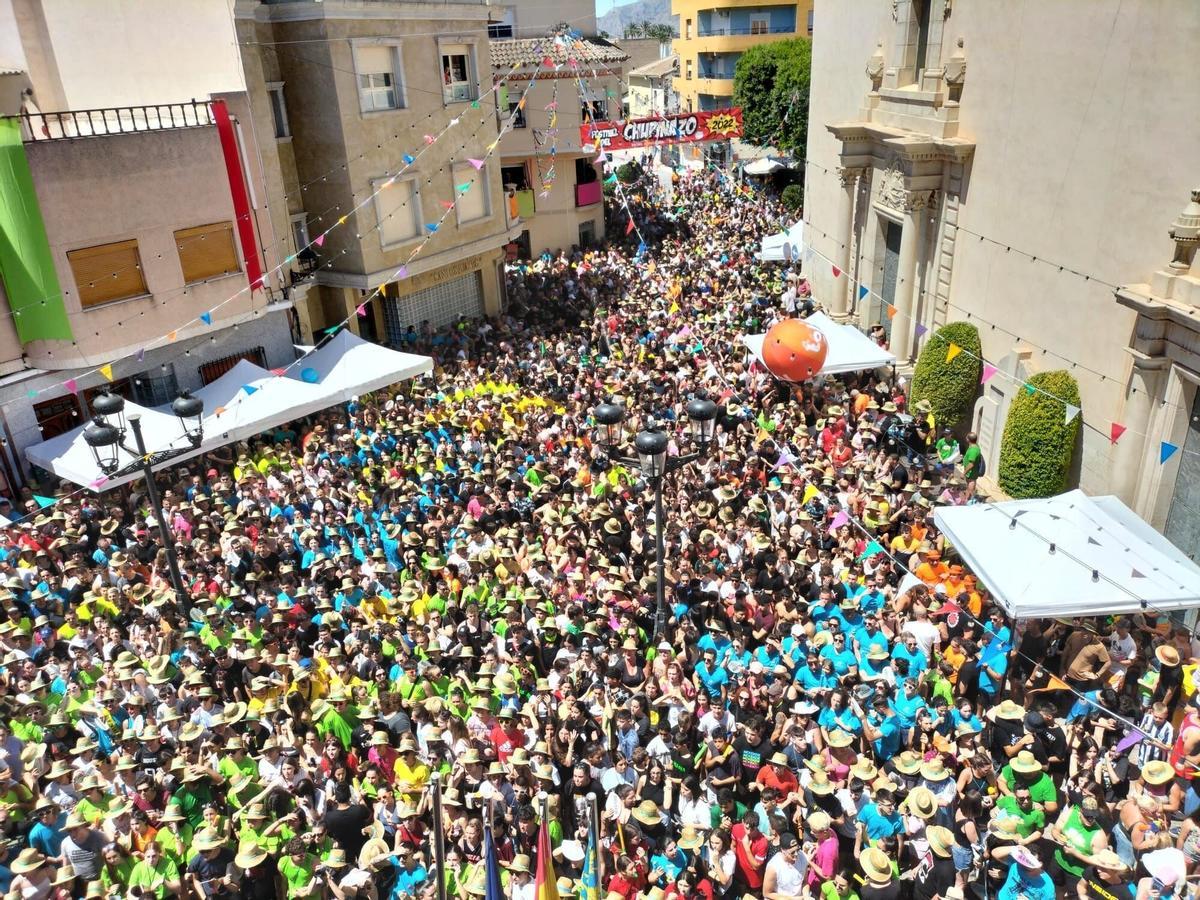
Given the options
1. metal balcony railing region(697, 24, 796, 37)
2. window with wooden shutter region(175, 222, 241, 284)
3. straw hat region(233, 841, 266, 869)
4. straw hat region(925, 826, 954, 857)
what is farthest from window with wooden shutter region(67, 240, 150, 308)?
metal balcony railing region(697, 24, 796, 37)

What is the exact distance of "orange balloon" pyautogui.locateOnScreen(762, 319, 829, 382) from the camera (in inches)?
661

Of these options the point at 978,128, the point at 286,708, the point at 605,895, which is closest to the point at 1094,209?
the point at 978,128

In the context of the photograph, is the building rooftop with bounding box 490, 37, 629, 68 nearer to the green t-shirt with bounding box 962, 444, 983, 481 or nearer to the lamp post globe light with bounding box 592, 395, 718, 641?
the green t-shirt with bounding box 962, 444, 983, 481

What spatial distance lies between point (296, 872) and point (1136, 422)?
1173 cm

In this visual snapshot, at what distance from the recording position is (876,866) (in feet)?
22.7

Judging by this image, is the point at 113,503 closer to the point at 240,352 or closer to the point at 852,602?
the point at 240,352

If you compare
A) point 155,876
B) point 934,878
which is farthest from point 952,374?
point 155,876

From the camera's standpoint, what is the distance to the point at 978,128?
645 inches

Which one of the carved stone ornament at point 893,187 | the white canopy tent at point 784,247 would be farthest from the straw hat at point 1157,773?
the white canopy tent at point 784,247

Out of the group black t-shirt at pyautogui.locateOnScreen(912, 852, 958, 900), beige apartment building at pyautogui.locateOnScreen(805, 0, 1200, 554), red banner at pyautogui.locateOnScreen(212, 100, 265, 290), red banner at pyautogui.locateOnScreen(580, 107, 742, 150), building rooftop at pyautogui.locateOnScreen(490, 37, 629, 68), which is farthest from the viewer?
building rooftop at pyautogui.locateOnScreen(490, 37, 629, 68)

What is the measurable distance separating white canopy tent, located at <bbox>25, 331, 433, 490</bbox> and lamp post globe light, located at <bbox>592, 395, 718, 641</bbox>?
6.59m

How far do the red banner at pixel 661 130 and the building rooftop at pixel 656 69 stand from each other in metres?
39.9

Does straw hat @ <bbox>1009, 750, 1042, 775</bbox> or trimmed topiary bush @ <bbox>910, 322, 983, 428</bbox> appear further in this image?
trimmed topiary bush @ <bbox>910, 322, 983, 428</bbox>

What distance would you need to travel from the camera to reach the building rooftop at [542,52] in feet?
109
